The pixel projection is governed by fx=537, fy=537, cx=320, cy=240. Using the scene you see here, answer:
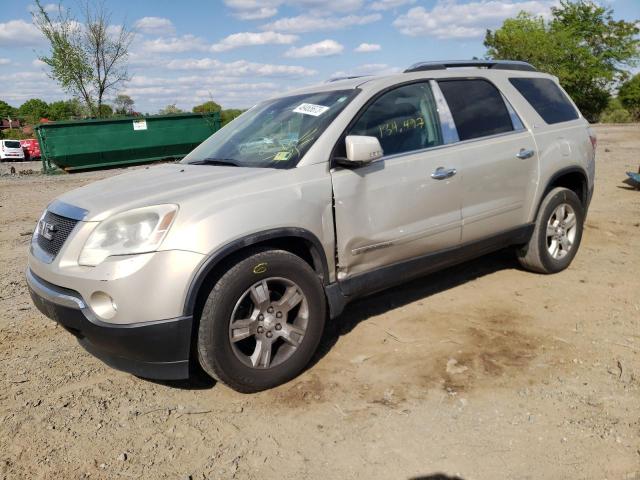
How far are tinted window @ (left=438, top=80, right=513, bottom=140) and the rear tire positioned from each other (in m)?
0.85

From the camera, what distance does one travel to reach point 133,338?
8.84 feet

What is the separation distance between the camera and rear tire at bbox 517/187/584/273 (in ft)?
15.4

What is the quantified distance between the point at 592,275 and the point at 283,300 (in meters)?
3.28

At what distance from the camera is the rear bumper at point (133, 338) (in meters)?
2.69

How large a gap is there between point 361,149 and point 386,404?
4.80 feet

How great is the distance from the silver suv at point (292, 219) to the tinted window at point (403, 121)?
0.03 feet

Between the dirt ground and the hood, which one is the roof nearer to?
the hood

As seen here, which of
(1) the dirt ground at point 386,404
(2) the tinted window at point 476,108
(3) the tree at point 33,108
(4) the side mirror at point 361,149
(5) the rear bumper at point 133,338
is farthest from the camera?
(3) the tree at point 33,108

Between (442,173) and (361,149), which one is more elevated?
(361,149)

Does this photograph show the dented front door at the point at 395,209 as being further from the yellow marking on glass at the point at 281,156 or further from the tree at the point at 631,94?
the tree at the point at 631,94

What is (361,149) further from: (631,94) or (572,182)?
(631,94)

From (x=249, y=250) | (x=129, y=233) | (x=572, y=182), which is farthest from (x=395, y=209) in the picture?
(x=572, y=182)

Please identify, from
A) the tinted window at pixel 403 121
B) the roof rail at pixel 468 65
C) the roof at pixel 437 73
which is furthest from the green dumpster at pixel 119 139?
the tinted window at pixel 403 121

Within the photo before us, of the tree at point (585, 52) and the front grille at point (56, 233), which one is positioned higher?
the tree at point (585, 52)
